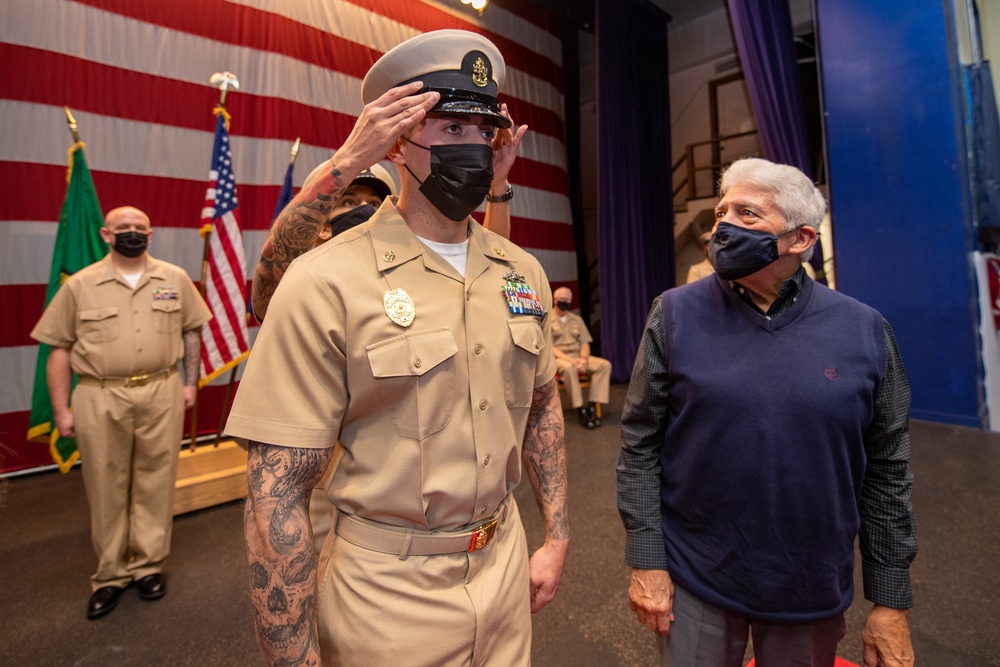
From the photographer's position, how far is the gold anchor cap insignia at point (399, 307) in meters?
0.85

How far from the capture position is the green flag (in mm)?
3361

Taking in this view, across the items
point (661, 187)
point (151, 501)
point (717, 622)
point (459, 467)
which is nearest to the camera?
point (459, 467)

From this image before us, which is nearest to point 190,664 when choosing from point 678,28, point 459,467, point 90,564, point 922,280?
point 90,564

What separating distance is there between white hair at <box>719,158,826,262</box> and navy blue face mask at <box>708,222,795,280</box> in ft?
0.24

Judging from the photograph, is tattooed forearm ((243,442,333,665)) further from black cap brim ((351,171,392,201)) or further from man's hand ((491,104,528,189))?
black cap brim ((351,171,392,201))

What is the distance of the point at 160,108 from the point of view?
4371 mm

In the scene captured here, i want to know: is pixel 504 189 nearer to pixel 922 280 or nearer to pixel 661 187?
pixel 922 280

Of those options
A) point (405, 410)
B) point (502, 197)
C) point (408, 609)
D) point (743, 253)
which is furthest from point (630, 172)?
point (408, 609)

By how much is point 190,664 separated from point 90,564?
47.9 inches

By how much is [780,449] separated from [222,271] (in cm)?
327

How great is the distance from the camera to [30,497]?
3.62 metres

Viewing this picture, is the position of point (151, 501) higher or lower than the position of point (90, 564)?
higher

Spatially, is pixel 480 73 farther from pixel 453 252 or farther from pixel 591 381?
pixel 591 381

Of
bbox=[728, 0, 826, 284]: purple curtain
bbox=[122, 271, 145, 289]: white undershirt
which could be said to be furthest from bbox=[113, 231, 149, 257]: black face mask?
bbox=[728, 0, 826, 284]: purple curtain
